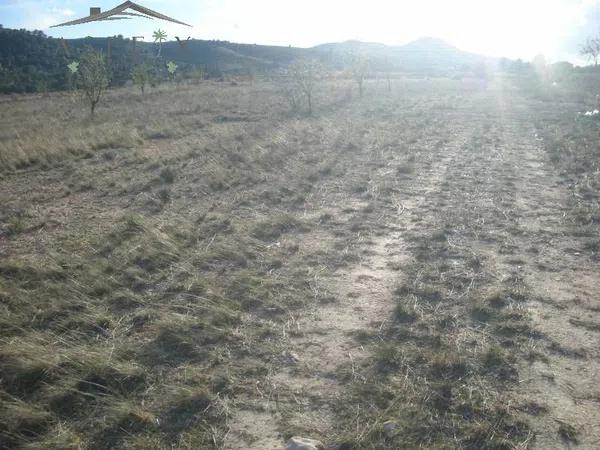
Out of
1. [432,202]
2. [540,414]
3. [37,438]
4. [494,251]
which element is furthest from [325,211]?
[37,438]

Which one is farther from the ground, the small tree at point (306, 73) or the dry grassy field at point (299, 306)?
the small tree at point (306, 73)

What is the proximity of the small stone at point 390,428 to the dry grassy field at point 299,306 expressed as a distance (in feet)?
0.04

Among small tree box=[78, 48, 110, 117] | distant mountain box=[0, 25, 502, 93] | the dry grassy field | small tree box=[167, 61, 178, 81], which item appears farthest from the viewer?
distant mountain box=[0, 25, 502, 93]

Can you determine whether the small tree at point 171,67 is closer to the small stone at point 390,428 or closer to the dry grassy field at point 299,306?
the dry grassy field at point 299,306

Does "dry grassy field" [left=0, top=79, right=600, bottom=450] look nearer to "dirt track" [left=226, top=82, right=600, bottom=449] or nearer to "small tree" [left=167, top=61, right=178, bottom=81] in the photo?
"dirt track" [left=226, top=82, right=600, bottom=449]

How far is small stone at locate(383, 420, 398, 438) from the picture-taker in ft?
11.6

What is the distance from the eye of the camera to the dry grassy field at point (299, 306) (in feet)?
12.1

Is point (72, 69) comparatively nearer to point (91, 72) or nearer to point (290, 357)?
point (91, 72)

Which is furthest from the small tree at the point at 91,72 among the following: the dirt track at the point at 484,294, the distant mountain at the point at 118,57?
the dirt track at the point at 484,294

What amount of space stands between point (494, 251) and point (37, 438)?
6.01 metres

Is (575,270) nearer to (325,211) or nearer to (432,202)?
(432,202)

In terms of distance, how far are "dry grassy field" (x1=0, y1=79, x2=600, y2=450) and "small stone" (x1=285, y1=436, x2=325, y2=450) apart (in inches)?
4.3

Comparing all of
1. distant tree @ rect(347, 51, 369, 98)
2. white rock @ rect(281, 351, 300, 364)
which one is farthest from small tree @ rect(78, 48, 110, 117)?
white rock @ rect(281, 351, 300, 364)

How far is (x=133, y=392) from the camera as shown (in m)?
4.01
